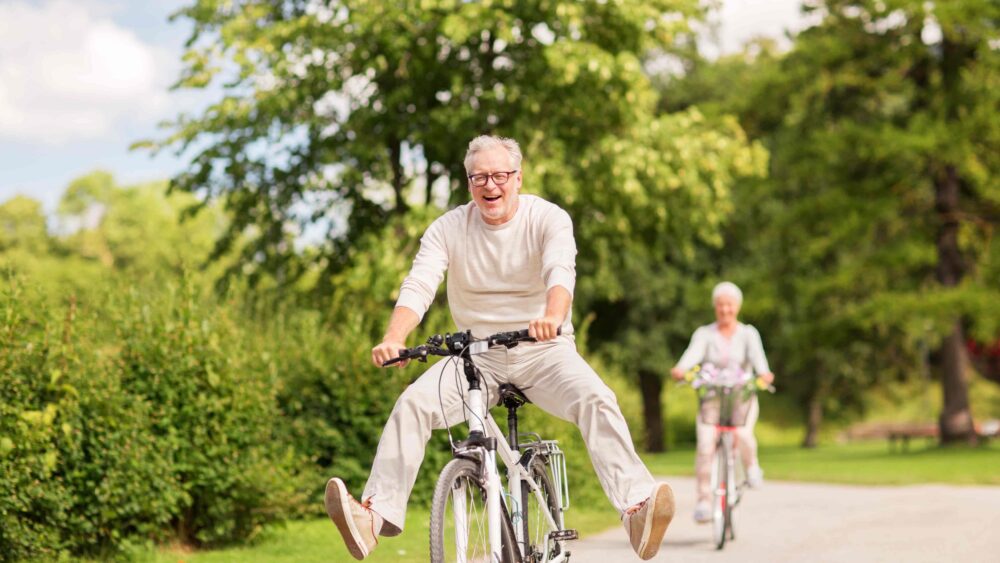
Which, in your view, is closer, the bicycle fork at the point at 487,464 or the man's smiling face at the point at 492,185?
the bicycle fork at the point at 487,464

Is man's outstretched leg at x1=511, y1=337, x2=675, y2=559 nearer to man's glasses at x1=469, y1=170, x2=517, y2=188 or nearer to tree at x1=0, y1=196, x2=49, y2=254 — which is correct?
man's glasses at x1=469, y1=170, x2=517, y2=188

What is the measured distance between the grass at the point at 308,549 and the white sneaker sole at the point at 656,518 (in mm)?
3515

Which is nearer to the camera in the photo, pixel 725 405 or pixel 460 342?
pixel 460 342

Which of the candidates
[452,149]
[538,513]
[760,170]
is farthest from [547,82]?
[538,513]

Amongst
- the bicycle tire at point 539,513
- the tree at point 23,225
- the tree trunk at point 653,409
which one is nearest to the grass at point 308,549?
the bicycle tire at point 539,513

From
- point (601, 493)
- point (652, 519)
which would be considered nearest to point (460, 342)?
point (652, 519)

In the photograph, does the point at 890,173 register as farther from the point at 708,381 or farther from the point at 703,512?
the point at 703,512

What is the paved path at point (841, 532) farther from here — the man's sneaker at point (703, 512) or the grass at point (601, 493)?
the grass at point (601, 493)

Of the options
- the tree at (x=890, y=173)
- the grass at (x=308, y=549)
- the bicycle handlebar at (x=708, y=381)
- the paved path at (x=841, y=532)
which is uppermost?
the tree at (x=890, y=173)

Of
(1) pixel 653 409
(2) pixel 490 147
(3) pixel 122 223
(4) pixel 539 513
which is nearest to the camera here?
(2) pixel 490 147

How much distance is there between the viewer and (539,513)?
5.98m

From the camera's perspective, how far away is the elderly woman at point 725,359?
34.4ft

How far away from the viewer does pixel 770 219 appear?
34.7m

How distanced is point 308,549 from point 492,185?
495 centimetres
